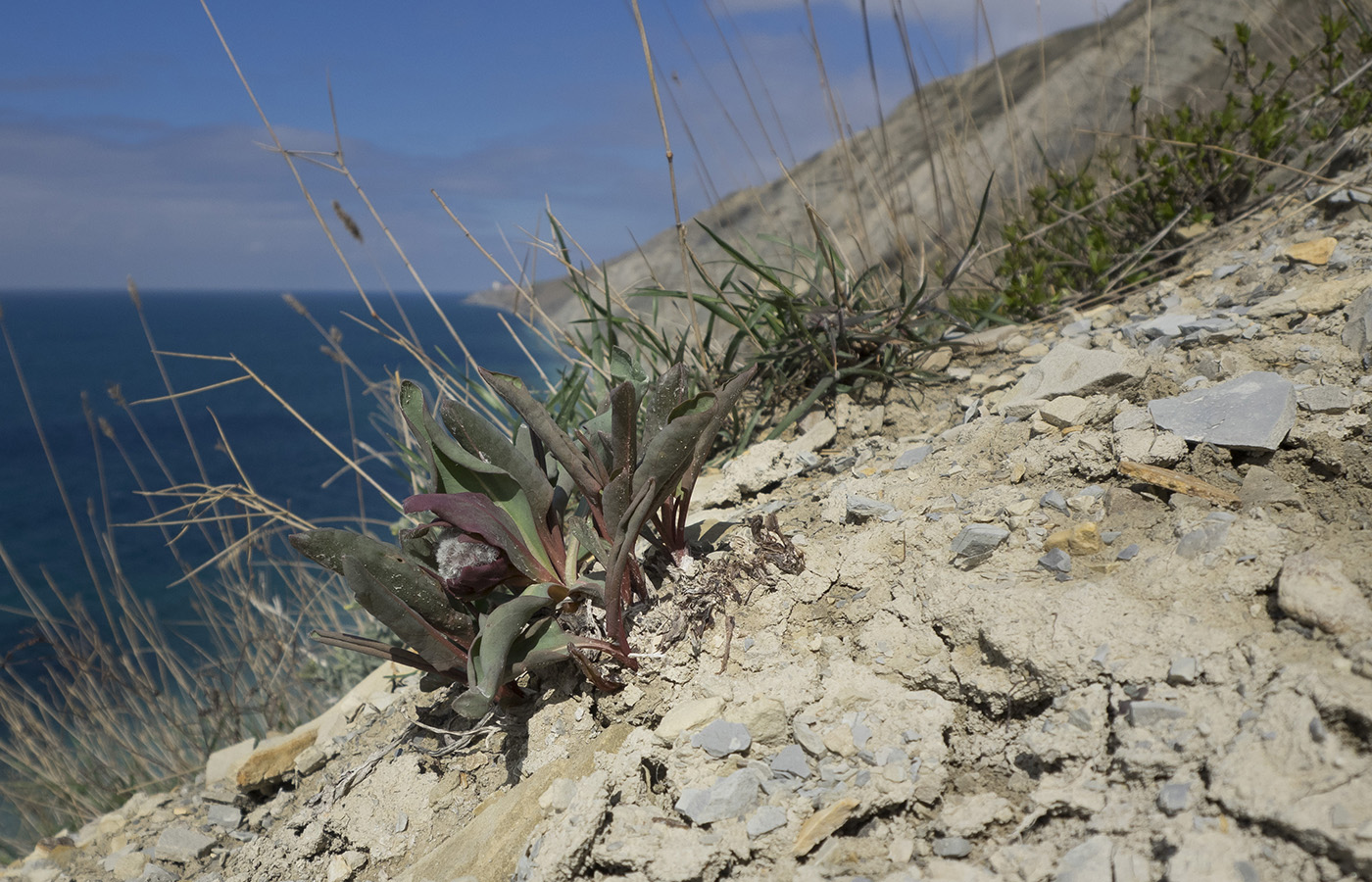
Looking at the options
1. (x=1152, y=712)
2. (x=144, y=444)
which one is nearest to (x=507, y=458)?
(x=1152, y=712)

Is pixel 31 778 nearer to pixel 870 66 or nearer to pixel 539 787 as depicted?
pixel 539 787

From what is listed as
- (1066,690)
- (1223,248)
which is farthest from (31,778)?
(1223,248)

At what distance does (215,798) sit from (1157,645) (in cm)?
236

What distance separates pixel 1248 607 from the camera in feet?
3.83

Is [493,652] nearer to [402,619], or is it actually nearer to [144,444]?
[402,619]

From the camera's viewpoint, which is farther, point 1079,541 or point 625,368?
point 625,368

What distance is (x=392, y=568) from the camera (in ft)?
5.19

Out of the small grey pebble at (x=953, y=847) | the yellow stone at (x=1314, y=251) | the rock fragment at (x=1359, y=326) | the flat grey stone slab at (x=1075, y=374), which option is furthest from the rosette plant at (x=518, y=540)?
the yellow stone at (x=1314, y=251)

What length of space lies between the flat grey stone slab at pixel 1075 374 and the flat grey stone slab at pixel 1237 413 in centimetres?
18

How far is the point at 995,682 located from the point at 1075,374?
99 cm

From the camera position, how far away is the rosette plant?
4.90ft

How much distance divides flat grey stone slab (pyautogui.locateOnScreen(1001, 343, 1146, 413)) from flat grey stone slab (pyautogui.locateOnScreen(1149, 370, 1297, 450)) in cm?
18

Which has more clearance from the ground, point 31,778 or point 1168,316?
point 1168,316

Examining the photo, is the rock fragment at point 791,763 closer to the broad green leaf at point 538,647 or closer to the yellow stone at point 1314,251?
the broad green leaf at point 538,647
